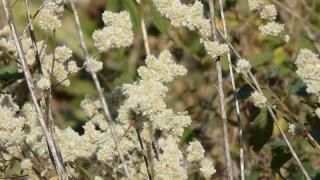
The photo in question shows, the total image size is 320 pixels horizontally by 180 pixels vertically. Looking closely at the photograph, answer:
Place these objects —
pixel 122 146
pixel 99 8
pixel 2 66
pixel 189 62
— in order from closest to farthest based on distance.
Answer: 1. pixel 122 146
2. pixel 2 66
3. pixel 189 62
4. pixel 99 8

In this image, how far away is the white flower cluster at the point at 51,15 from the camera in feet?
4.47

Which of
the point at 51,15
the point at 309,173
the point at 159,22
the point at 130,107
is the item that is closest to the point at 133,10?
the point at 159,22

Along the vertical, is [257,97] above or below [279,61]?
below

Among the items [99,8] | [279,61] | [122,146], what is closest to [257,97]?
[122,146]

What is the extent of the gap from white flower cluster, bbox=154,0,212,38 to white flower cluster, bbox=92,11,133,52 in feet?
0.24

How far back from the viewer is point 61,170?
1336mm

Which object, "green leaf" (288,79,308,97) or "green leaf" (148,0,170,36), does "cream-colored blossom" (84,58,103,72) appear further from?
"green leaf" (288,79,308,97)

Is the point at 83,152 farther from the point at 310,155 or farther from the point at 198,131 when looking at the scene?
the point at 310,155

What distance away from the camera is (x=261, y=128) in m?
1.64

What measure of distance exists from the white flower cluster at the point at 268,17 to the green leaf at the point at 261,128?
0.28 m

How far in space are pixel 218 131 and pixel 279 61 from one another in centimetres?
33

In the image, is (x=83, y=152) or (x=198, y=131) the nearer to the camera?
(x=83, y=152)

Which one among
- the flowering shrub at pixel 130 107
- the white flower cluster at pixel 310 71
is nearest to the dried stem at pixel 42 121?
the flowering shrub at pixel 130 107

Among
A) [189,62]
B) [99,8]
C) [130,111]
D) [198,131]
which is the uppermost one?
[99,8]
